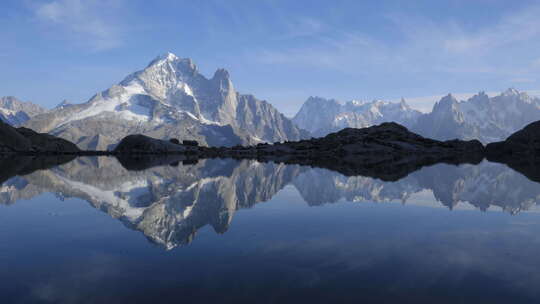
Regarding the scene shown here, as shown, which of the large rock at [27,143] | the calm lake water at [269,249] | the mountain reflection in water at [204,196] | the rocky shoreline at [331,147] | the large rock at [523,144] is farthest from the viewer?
the large rock at [523,144]

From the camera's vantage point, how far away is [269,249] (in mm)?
15305

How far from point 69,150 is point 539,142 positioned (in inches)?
6343

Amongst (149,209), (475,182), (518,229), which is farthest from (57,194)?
(475,182)

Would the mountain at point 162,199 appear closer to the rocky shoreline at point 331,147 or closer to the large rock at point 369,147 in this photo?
the rocky shoreline at point 331,147

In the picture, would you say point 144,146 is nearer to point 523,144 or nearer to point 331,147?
point 331,147

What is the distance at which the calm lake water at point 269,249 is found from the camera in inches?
427

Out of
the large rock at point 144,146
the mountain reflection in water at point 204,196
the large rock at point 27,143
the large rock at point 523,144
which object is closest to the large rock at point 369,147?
the large rock at point 523,144

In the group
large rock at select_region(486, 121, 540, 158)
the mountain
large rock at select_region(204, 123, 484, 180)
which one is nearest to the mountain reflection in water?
the mountain

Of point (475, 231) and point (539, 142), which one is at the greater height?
point (539, 142)

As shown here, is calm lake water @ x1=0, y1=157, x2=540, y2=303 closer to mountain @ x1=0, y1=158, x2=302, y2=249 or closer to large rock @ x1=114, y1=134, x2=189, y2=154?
mountain @ x1=0, y1=158, x2=302, y2=249

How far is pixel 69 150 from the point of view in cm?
14088

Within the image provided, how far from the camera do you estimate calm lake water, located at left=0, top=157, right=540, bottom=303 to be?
10836 millimetres

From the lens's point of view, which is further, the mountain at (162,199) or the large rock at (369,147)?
the large rock at (369,147)

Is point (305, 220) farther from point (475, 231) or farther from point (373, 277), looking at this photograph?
point (373, 277)
